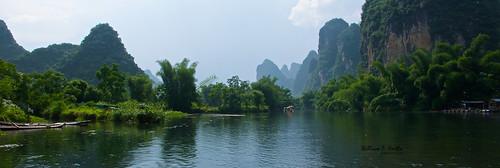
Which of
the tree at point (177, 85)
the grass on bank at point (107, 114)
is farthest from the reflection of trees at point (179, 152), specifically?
the tree at point (177, 85)

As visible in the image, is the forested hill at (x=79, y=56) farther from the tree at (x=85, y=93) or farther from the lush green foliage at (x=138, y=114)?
the lush green foliage at (x=138, y=114)

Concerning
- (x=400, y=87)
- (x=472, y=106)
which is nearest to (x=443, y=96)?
(x=472, y=106)

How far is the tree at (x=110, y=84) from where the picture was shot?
51.6 metres

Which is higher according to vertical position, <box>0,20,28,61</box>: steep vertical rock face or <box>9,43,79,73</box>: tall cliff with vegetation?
<box>0,20,28,61</box>: steep vertical rock face

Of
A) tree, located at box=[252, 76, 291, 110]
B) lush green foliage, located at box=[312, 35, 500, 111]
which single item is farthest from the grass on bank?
tree, located at box=[252, 76, 291, 110]

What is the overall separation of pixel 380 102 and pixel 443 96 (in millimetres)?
16246

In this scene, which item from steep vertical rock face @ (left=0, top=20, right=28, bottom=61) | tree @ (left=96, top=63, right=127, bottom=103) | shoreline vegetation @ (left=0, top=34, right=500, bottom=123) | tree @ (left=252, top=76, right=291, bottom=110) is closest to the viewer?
shoreline vegetation @ (left=0, top=34, right=500, bottom=123)

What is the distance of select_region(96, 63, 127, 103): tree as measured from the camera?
51594 mm

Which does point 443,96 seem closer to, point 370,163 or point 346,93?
point 346,93

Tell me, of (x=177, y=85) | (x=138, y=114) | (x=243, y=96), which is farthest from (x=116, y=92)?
(x=243, y=96)

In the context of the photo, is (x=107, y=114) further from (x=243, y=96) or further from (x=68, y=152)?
(x=243, y=96)

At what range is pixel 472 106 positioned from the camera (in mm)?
52125

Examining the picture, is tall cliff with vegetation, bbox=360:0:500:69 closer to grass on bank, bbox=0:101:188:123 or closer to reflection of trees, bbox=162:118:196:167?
grass on bank, bbox=0:101:188:123

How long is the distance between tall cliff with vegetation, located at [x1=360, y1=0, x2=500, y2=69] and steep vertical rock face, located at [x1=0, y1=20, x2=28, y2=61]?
409 feet
